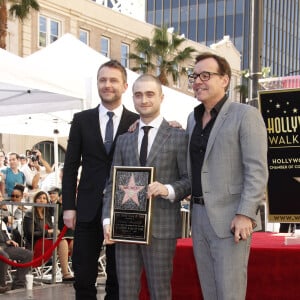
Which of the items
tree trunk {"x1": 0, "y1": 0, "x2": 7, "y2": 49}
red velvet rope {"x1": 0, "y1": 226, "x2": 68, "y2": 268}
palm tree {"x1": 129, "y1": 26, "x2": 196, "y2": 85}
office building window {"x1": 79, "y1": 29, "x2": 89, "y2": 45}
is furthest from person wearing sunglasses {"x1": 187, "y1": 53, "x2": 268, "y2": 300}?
palm tree {"x1": 129, "y1": 26, "x2": 196, "y2": 85}

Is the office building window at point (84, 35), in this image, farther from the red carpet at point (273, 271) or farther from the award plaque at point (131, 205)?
the award plaque at point (131, 205)

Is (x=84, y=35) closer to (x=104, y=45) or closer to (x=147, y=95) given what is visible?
(x=104, y=45)

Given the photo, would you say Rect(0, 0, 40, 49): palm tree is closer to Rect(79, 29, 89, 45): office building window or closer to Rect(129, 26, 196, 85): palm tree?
Rect(79, 29, 89, 45): office building window

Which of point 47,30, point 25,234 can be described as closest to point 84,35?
point 47,30

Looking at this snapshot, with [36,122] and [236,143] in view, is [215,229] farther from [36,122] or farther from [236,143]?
[36,122]

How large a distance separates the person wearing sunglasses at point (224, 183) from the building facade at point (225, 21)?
67.5 m

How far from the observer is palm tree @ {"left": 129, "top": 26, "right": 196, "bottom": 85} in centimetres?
3759

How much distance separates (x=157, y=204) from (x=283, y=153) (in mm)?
1525

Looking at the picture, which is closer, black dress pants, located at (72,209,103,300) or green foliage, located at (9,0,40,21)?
black dress pants, located at (72,209,103,300)

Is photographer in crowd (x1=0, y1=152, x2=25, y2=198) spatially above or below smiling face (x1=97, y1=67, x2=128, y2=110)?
below

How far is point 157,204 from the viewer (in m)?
4.06

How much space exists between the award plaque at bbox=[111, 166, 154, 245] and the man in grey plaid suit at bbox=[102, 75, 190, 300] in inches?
3.2

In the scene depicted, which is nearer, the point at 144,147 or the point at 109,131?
the point at 144,147

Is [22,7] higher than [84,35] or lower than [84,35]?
lower
